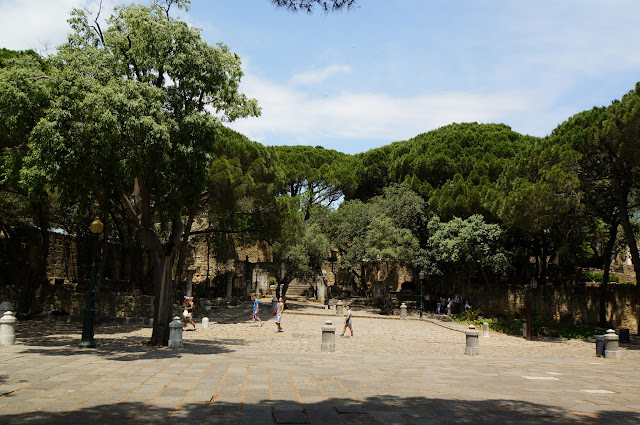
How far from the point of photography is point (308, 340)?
667 inches

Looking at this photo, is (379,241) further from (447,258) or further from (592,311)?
(592,311)

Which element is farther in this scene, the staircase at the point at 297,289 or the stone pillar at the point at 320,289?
the staircase at the point at 297,289

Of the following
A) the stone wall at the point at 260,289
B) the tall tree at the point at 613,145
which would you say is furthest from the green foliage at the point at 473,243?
the tall tree at the point at 613,145

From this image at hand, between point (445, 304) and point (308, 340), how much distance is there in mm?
17405

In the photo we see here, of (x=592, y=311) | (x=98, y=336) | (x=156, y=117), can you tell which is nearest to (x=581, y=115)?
(x=592, y=311)

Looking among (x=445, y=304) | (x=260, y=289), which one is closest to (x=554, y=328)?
(x=445, y=304)

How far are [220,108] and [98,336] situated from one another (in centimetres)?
838

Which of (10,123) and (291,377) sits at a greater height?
(10,123)

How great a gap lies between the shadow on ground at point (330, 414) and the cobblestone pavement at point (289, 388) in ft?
0.04

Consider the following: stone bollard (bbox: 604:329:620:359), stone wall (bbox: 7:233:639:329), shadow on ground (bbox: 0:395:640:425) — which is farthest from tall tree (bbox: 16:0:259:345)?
stone bollard (bbox: 604:329:620:359)

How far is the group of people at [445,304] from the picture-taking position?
98.3 ft

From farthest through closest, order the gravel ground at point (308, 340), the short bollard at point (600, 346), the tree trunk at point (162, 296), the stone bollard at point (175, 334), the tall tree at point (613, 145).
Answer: the tall tree at point (613, 145) → the short bollard at point (600, 346) → the gravel ground at point (308, 340) → the tree trunk at point (162, 296) → the stone bollard at point (175, 334)

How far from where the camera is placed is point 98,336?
15.0 metres

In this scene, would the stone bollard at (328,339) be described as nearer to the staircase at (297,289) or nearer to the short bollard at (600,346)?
the short bollard at (600,346)
